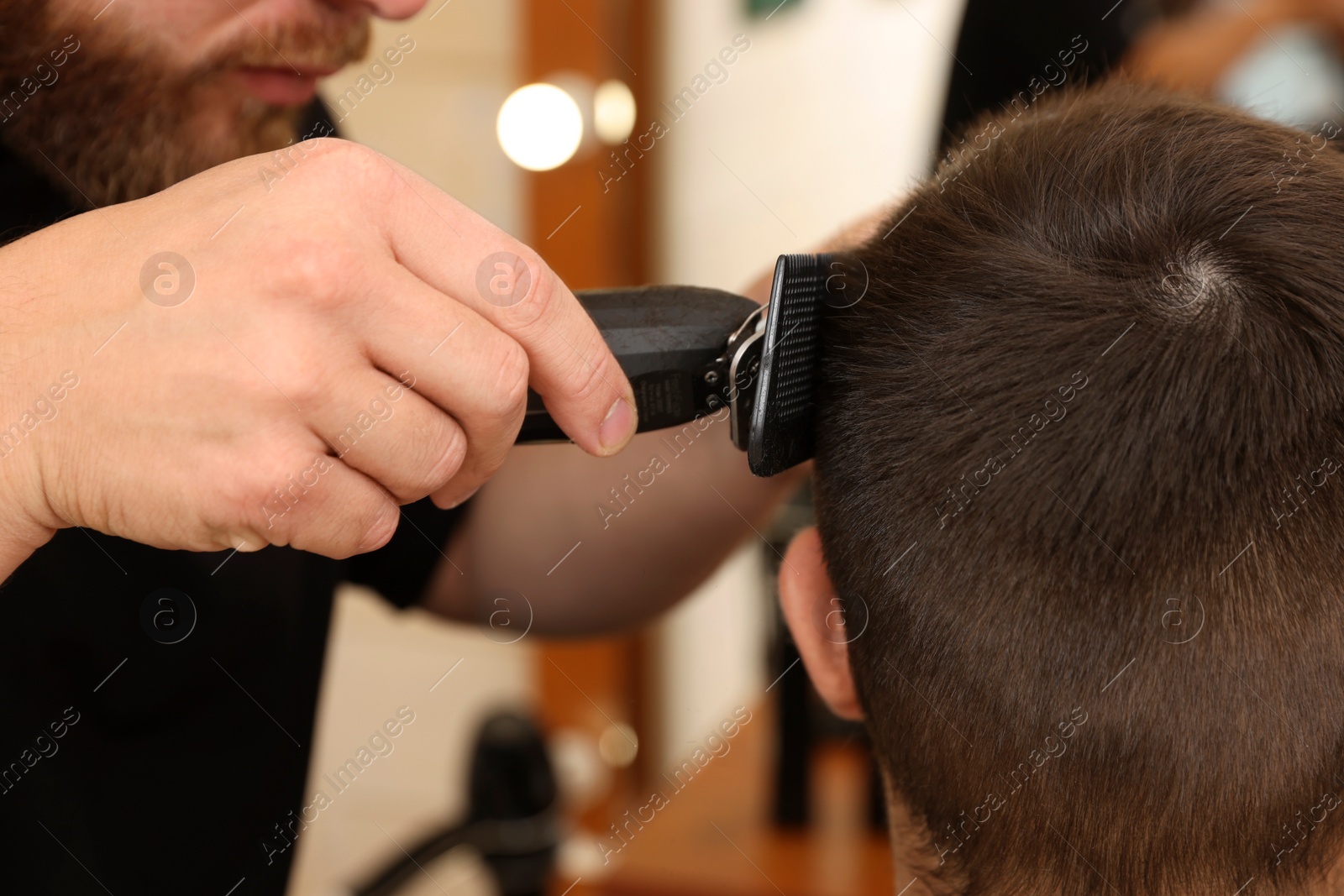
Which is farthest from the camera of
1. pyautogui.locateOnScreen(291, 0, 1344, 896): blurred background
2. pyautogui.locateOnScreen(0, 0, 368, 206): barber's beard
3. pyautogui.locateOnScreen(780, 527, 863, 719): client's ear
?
pyautogui.locateOnScreen(291, 0, 1344, 896): blurred background

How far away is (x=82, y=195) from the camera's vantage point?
77cm

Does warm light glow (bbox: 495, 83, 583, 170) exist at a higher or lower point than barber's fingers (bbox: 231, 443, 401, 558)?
lower

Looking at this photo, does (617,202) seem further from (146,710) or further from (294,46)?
(146,710)

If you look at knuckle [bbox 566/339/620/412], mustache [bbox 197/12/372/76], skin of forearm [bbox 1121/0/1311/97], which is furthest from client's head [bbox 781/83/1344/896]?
skin of forearm [bbox 1121/0/1311/97]

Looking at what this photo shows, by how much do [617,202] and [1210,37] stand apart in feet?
3.33

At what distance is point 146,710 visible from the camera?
2.48ft

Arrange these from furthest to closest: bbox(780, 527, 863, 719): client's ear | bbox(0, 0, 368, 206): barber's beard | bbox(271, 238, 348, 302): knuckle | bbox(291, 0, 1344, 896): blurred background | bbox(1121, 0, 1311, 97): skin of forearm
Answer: bbox(291, 0, 1344, 896): blurred background → bbox(1121, 0, 1311, 97): skin of forearm → bbox(0, 0, 368, 206): barber's beard → bbox(780, 527, 863, 719): client's ear → bbox(271, 238, 348, 302): knuckle

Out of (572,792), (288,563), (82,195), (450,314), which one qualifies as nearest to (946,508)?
(450,314)

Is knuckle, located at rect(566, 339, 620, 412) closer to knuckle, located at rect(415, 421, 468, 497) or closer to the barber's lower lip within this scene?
knuckle, located at rect(415, 421, 468, 497)

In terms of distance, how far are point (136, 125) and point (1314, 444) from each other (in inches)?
29.7

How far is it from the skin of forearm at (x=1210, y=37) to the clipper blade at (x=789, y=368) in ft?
2.52

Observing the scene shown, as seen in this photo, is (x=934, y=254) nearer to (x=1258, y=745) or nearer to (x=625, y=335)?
(x=625, y=335)

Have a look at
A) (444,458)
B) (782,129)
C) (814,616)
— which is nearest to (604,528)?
(814,616)

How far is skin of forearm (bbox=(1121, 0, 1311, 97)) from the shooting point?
3.89 ft
